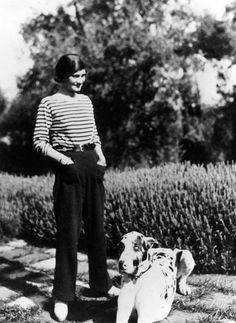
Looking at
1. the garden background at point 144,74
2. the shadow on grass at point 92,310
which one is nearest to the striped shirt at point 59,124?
the shadow on grass at point 92,310

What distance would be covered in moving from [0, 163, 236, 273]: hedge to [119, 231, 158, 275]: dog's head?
5.70 ft

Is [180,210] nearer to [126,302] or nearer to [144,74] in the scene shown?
[126,302]

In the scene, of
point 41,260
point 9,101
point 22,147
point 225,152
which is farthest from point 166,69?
point 41,260

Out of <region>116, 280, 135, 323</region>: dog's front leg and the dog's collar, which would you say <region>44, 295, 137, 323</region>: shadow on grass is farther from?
the dog's collar

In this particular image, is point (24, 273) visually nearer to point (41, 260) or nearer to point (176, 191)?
point (41, 260)

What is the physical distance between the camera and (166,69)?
14875 millimetres

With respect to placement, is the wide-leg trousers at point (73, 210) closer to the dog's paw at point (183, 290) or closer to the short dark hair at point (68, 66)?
the short dark hair at point (68, 66)

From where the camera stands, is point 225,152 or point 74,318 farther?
point 225,152

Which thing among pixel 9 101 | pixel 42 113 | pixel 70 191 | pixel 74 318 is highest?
pixel 9 101

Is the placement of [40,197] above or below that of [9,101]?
below

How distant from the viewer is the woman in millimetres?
3771

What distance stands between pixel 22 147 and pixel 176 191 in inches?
510

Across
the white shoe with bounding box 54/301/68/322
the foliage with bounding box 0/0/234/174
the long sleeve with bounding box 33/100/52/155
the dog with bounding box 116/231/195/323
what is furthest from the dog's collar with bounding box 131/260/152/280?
the foliage with bounding box 0/0/234/174

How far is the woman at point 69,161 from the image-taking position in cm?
377
